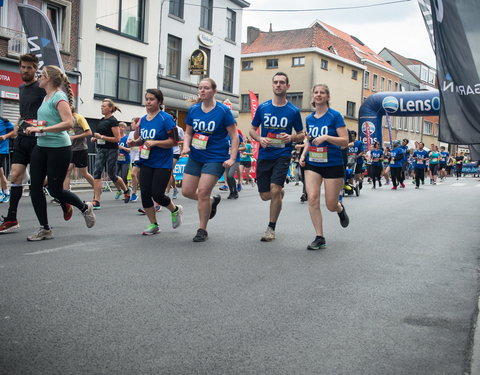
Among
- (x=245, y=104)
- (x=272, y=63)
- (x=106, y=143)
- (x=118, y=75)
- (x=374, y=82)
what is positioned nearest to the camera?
(x=106, y=143)

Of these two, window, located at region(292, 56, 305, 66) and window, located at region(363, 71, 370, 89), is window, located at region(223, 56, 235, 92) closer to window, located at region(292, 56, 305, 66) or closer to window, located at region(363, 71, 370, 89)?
window, located at region(292, 56, 305, 66)

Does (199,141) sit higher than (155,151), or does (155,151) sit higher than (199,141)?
(199,141)

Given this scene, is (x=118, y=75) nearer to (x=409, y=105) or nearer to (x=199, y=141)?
(x=409, y=105)

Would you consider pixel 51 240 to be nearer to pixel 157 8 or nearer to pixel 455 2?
pixel 455 2

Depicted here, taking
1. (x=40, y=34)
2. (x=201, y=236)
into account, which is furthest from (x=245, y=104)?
(x=201, y=236)

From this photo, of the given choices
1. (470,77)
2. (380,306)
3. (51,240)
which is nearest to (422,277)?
(380,306)

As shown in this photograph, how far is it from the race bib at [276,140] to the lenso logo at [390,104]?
24.6 m

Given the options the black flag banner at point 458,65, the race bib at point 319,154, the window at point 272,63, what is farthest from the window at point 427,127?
the black flag banner at point 458,65

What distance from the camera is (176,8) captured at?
92.8ft

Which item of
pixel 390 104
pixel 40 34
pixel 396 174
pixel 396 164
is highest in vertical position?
pixel 40 34

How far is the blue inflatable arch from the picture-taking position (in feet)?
93.7

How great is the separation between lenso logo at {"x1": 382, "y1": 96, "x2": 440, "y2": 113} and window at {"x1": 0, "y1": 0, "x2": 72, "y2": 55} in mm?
16599

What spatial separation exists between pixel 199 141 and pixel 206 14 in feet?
81.9

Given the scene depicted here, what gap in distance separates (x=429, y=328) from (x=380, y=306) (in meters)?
0.54
